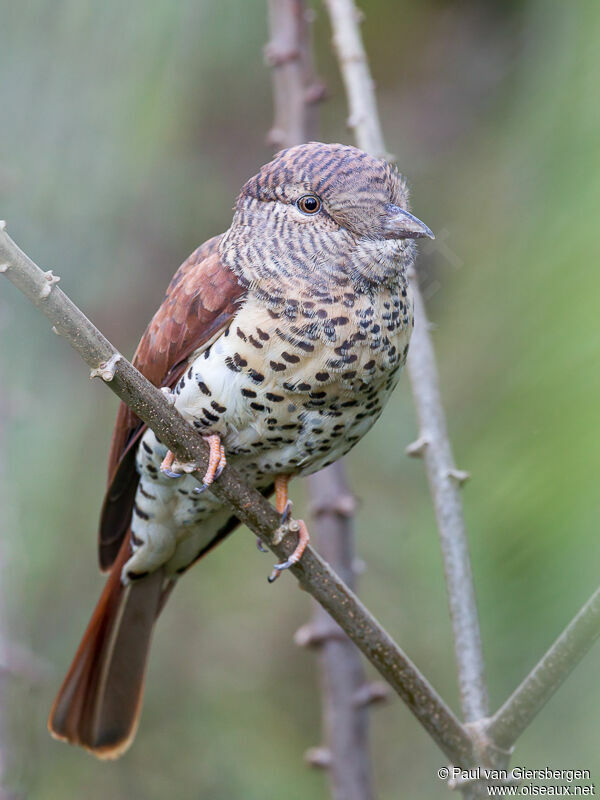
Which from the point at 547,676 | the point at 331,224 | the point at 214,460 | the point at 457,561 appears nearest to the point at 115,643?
the point at 214,460

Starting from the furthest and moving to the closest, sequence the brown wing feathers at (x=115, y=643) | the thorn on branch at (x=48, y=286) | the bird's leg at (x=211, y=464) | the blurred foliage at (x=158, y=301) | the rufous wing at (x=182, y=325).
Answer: the brown wing feathers at (x=115, y=643) → the rufous wing at (x=182, y=325) → the bird's leg at (x=211, y=464) → the thorn on branch at (x=48, y=286) → the blurred foliage at (x=158, y=301)

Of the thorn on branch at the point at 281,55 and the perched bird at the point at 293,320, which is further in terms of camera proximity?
the thorn on branch at the point at 281,55

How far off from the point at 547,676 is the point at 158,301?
7.59ft

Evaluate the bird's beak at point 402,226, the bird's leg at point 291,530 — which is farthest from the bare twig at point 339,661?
the bird's beak at point 402,226

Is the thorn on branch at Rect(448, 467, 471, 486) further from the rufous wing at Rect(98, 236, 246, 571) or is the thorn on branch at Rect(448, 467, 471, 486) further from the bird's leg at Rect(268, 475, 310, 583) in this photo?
the rufous wing at Rect(98, 236, 246, 571)

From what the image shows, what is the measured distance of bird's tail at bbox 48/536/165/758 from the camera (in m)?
2.54

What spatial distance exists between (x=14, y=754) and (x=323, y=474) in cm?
104

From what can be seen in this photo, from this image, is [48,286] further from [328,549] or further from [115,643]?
[115,643]

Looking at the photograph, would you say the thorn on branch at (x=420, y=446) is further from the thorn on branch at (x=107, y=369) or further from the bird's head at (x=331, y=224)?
the thorn on branch at (x=107, y=369)

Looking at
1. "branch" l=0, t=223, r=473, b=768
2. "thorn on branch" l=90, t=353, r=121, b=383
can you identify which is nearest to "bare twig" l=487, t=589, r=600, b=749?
"branch" l=0, t=223, r=473, b=768

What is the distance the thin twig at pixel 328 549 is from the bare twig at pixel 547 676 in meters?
0.66

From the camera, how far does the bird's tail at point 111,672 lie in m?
2.54

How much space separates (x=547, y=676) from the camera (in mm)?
1510

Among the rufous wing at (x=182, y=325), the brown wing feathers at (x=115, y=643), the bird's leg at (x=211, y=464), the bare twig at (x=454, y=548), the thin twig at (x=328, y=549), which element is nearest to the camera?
the bird's leg at (x=211, y=464)
